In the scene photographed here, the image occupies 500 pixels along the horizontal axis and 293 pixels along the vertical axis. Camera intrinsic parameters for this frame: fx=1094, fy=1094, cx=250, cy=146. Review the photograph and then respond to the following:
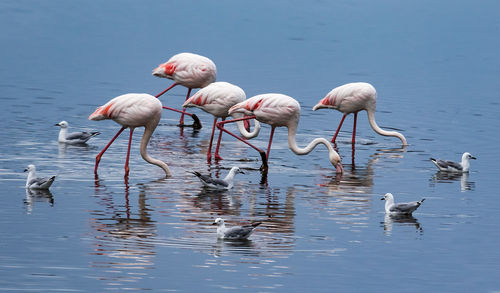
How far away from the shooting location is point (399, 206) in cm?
1483

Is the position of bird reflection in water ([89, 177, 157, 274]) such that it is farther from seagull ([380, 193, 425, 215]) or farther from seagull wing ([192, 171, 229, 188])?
seagull ([380, 193, 425, 215])

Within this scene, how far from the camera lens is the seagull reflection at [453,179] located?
17.5 meters

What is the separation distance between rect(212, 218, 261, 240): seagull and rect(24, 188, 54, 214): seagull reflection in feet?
9.46

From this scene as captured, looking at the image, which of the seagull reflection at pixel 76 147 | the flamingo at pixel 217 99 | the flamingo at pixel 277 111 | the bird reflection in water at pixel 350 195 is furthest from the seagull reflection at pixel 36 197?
the flamingo at pixel 277 111

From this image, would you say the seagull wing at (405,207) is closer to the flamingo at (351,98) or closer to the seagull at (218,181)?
the seagull at (218,181)

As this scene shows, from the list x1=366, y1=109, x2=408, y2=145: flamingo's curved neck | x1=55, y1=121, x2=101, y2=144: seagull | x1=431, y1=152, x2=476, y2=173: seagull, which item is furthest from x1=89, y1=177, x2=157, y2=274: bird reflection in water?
x1=366, y1=109, x2=408, y2=145: flamingo's curved neck

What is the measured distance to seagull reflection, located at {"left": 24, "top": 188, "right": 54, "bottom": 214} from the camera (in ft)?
48.4

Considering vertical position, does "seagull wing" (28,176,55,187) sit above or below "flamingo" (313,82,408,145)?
below

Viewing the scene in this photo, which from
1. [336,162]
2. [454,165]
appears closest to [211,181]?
Result: [336,162]

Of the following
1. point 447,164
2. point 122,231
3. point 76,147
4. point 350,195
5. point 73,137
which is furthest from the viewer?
point 73,137

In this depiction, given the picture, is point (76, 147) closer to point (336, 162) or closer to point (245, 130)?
point (245, 130)

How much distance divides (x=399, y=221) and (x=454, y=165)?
13.3ft

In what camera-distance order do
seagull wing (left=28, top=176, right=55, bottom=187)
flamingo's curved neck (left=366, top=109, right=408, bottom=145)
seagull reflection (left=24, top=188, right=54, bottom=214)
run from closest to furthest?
seagull reflection (left=24, top=188, right=54, bottom=214), seagull wing (left=28, top=176, right=55, bottom=187), flamingo's curved neck (left=366, top=109, right=408, bottom=145)

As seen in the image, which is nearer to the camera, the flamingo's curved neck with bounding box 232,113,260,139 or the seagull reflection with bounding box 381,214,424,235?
the seagull reflection with bounding box 381,214,424,235
